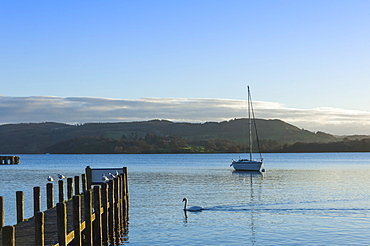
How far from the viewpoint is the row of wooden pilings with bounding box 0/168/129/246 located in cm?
1390

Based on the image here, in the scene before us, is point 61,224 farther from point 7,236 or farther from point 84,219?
point 84,219

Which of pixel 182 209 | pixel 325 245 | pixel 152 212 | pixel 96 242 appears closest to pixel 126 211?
pixel 152 212

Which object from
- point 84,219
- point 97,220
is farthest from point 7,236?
point 97,220

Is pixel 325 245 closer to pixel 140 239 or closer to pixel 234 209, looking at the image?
pixel 140 239

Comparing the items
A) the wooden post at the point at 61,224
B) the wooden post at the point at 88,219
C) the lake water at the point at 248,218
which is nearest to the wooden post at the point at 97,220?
the wooden post at the point at 88,219

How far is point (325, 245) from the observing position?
22.1m

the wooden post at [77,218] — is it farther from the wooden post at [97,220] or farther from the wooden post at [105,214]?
the wooden post at [105,214]

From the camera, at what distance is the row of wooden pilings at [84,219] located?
13898 mm

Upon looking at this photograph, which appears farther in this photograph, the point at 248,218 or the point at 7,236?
the point at 248,218

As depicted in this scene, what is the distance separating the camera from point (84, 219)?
19.6m

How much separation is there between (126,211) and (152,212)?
5.36 feet

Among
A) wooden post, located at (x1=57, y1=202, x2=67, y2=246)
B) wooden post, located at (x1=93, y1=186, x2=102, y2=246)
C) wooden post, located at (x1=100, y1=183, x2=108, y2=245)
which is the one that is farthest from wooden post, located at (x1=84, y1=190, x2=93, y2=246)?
wooden post, located at (x1=57, y1=202, x2=67, y2=246)

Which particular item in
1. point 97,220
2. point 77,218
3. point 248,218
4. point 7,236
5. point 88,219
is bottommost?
→ point 248,218

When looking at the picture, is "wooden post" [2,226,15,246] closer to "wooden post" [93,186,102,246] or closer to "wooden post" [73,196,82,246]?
"wooden post" [73,196,82,246]
